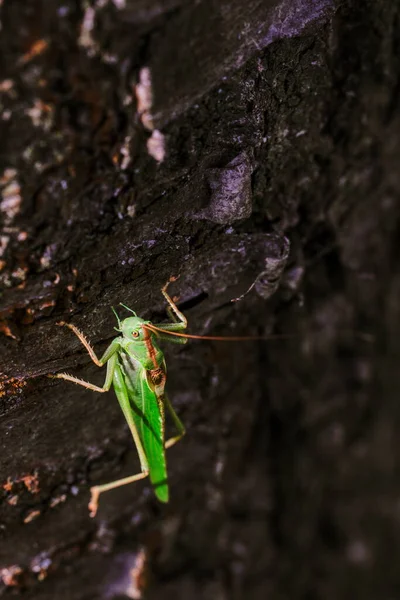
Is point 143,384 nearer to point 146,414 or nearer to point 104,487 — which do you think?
point 146,414

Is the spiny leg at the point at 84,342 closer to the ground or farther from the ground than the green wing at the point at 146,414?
farther from the ground

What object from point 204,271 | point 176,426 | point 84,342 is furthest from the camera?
point 176,426

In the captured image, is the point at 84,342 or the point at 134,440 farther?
the point at 134,440

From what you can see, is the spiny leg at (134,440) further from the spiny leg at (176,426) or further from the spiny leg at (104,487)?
the spiny leg at (176,426)

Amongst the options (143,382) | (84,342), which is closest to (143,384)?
(143,382)

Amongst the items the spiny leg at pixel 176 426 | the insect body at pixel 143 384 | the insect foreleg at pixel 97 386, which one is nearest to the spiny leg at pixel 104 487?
the insect body at pixel 143 384

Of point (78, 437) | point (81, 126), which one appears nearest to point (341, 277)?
point (78, 437)

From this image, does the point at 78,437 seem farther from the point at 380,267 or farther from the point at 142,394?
the point at 380,267
